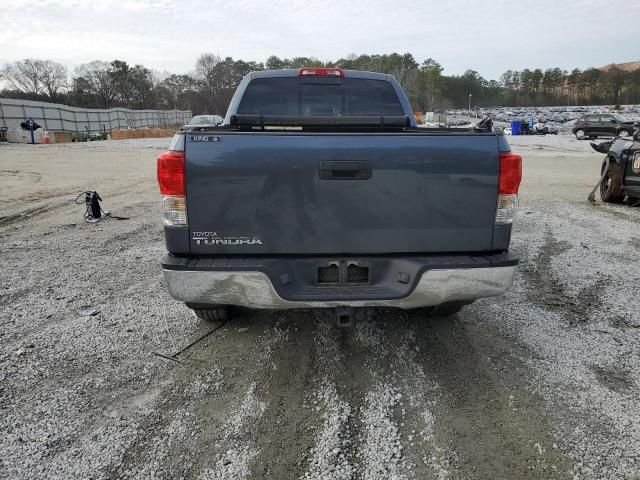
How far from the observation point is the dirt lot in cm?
235

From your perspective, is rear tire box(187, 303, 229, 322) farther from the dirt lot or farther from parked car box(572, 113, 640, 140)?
parked car box(572, 113, 640, 140)

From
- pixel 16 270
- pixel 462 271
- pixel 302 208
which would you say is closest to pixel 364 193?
pixel 302 208

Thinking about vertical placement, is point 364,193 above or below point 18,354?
above

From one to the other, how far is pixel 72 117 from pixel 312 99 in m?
62.1

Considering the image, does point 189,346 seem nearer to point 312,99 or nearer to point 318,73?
point 312,99

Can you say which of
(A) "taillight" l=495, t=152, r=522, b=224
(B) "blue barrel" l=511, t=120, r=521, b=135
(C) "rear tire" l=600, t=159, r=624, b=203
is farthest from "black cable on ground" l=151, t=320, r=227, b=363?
(B) "blue barrel" l=511, t=120, r=521, b=135

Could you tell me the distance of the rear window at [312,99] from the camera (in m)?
4.55

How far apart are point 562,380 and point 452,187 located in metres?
1.58

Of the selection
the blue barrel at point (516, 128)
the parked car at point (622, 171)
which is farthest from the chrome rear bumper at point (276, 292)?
the blue barrel at point (516, 128)

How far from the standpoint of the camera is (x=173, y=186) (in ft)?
8.55

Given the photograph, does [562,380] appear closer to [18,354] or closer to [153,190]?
[18,354]

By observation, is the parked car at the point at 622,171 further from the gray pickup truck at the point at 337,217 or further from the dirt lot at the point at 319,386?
the gray pickup truck at the point at 337,217

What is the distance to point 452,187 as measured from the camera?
270 cm

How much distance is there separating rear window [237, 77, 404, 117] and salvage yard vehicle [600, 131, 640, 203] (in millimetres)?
6012
